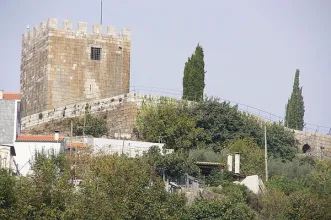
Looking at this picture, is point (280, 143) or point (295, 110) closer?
point (280, 143)

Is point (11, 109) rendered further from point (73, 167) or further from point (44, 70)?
point (44, 70)

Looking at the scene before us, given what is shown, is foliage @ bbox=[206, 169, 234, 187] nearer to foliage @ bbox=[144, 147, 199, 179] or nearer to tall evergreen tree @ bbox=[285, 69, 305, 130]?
foliage @ bbox=[144, 147, 199, 179]

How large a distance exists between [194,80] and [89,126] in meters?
7.25

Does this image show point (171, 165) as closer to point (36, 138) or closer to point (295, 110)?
point (36, 138)

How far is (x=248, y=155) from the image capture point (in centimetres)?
7744

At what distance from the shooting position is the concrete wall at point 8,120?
233ft

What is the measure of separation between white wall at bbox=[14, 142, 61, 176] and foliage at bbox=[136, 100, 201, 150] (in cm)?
844

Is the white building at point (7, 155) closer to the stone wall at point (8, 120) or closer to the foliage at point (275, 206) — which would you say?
the stone wall at point (8, 120)

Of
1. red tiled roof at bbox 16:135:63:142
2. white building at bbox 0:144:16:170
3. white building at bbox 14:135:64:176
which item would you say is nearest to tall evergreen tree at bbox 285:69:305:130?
red tiled roof at bbox 16:135:63:142

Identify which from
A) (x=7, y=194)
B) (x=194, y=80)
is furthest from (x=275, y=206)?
(x=194, y=80)

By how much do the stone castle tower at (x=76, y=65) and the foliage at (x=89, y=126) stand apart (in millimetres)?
3496

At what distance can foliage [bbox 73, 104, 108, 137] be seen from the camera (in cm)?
7975

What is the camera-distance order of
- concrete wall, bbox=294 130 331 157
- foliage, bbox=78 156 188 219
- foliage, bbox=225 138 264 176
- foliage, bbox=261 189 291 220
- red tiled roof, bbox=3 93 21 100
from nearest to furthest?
foliage, bbox=78 156 188 219, foliage, bbox=261 189 291 220, red tiled roof, bbox=3 93 21 100, foliage, bbox=225 138 264 176, concrete wall, bbox=294 130 331 157

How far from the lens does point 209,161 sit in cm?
7506
